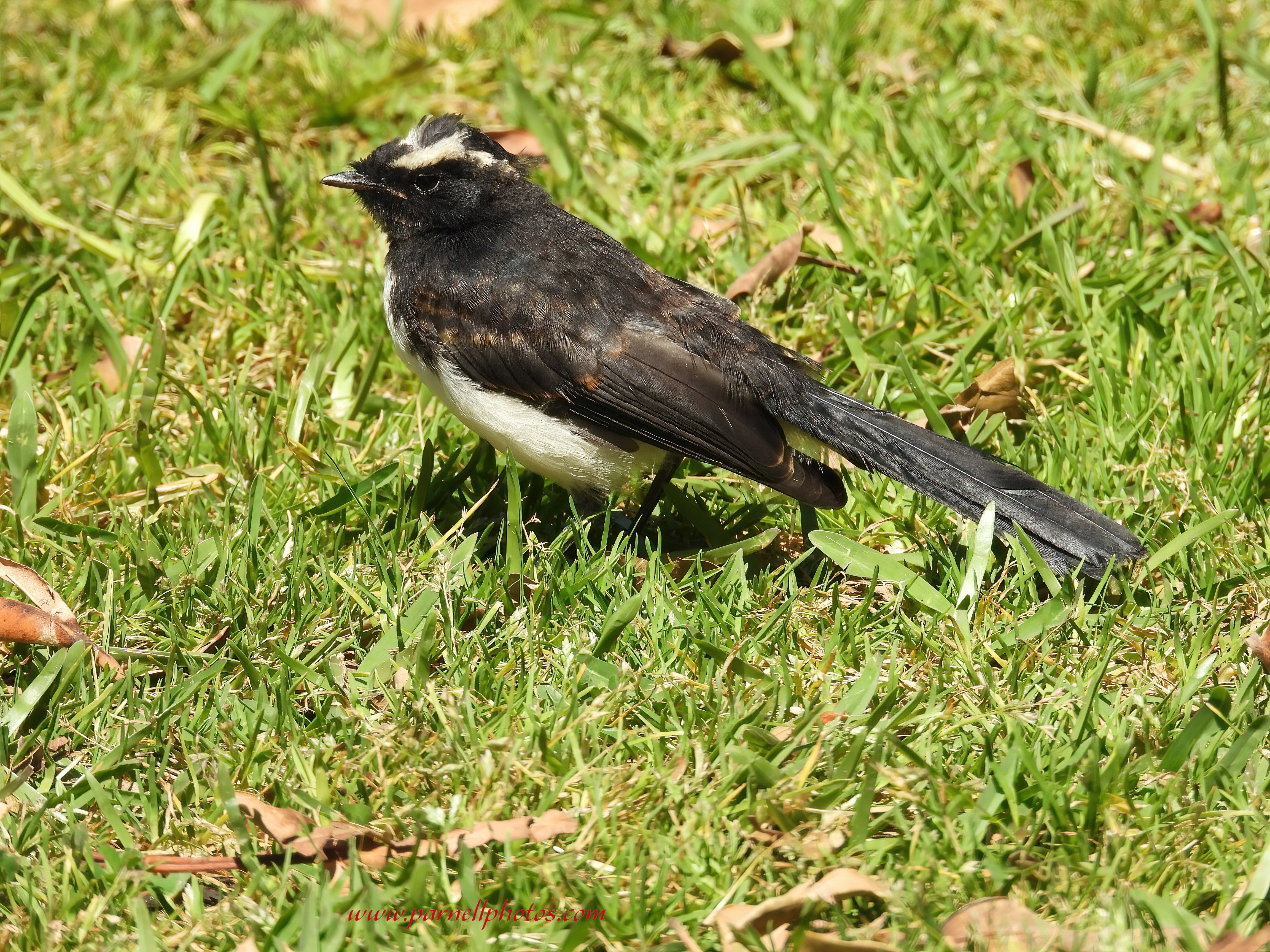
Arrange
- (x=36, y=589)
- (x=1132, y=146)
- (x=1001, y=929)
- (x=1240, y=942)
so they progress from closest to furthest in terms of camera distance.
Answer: (x=1240, y=942) → (x=1001, y=929) → (x=36, y=589) → (x=1132, y=146)

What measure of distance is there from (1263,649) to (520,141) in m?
4.43

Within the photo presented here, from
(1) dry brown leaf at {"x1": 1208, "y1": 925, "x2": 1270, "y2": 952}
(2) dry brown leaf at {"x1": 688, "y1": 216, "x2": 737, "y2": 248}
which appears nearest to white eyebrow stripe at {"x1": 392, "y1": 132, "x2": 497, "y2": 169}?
(2) dry brown leaf at {"x1": 688, "y1": 216, "x2": 737, "y2": 248}

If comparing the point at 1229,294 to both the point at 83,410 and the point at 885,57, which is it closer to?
the point at 885,57

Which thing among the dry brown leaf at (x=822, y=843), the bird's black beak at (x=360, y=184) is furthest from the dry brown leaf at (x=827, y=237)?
the dry brown leaf at (x=822, y=843)

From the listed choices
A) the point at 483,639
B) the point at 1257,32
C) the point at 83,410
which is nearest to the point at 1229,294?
the point at 1257,32

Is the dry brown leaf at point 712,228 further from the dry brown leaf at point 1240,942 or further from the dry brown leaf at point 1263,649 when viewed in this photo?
the dry brown leaf at point 1240,942

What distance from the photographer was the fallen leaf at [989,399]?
532 centimetres

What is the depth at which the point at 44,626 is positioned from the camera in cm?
396

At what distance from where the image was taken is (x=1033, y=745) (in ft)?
12.1

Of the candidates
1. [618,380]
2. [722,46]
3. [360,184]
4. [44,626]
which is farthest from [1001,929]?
[722,46]

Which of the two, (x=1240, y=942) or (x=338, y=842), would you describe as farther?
(x=338, y=842)

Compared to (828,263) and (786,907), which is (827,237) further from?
(786,907)

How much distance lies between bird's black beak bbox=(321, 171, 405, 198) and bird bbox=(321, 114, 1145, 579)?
0.04m

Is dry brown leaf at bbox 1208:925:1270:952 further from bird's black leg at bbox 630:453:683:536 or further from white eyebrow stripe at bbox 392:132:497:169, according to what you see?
white eyebrow stripe at bbox 392:132:497:169
